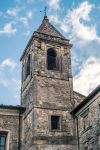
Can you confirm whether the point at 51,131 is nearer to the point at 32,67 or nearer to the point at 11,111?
the point at 11,111

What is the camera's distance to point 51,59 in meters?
24.4

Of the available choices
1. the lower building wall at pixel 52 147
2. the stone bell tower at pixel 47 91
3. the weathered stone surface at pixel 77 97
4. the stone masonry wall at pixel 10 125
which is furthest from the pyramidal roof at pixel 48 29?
the lower building wall at pixel 52 147

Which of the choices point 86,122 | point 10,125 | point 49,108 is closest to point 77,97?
point 49,108

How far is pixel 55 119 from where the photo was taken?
21891 millimetres

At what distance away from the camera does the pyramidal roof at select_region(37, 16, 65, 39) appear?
25.4 m

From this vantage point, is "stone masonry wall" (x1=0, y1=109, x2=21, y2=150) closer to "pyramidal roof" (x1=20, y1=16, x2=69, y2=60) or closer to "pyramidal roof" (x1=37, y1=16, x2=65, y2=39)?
"pyramidal roof" (x1=20, y1=16, x2=69, y2=60)

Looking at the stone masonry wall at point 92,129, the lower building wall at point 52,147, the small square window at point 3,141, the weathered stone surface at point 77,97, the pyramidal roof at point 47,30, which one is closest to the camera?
the stone masonry wall at point 92,129

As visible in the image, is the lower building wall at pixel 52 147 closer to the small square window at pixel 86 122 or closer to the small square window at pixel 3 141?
the small square window at pixel 86 122

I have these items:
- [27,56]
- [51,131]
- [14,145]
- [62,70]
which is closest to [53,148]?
[51,131]

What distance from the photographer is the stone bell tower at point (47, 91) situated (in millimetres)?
20906

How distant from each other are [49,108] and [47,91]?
1.29 metres

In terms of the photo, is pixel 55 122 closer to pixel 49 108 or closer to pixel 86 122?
pixel 49 108

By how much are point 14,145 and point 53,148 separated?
2807 mm

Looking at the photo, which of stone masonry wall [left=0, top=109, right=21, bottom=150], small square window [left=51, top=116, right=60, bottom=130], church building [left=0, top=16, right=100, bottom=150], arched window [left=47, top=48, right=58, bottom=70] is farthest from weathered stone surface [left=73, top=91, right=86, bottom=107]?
stone masonry wall [left=0, top=109, right=21, bottom=150]
